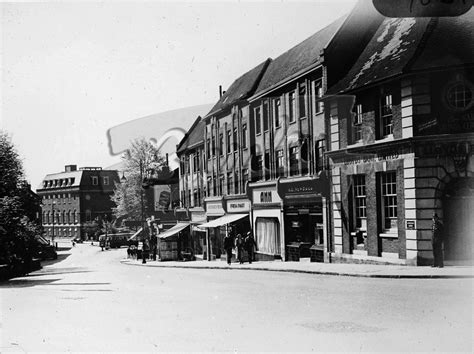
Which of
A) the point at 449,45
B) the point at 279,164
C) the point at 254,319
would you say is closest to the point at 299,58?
the point at 279,164

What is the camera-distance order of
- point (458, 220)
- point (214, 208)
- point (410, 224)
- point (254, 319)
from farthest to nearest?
1. point (214, 208)
2. point (410, 224)
3. point (458, 220)
4. point (254, 319)

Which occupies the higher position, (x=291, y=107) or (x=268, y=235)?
(x=291, y=107)

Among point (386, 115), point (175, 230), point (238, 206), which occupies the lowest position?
point (175, 230)

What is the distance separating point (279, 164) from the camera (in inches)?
1312

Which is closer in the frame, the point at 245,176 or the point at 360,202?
the point at 360,202

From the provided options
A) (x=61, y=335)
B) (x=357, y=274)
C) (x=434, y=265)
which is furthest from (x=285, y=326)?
(x=434, y=265)

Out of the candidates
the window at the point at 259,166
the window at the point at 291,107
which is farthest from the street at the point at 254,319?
the window at the point at 259,166

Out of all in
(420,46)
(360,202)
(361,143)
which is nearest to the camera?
(420,46)

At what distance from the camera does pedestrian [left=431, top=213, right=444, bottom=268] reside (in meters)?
19.0

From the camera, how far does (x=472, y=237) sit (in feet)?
64.3

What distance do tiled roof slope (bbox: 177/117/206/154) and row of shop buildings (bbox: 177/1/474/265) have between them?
35.9ft

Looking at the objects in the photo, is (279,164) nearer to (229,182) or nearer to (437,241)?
(229,182)

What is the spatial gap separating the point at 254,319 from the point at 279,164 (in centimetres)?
2272

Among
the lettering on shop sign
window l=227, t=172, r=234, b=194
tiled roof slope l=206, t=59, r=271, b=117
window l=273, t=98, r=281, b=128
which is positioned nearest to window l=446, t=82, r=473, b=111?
window l=273, t=98, r=281, b=128
